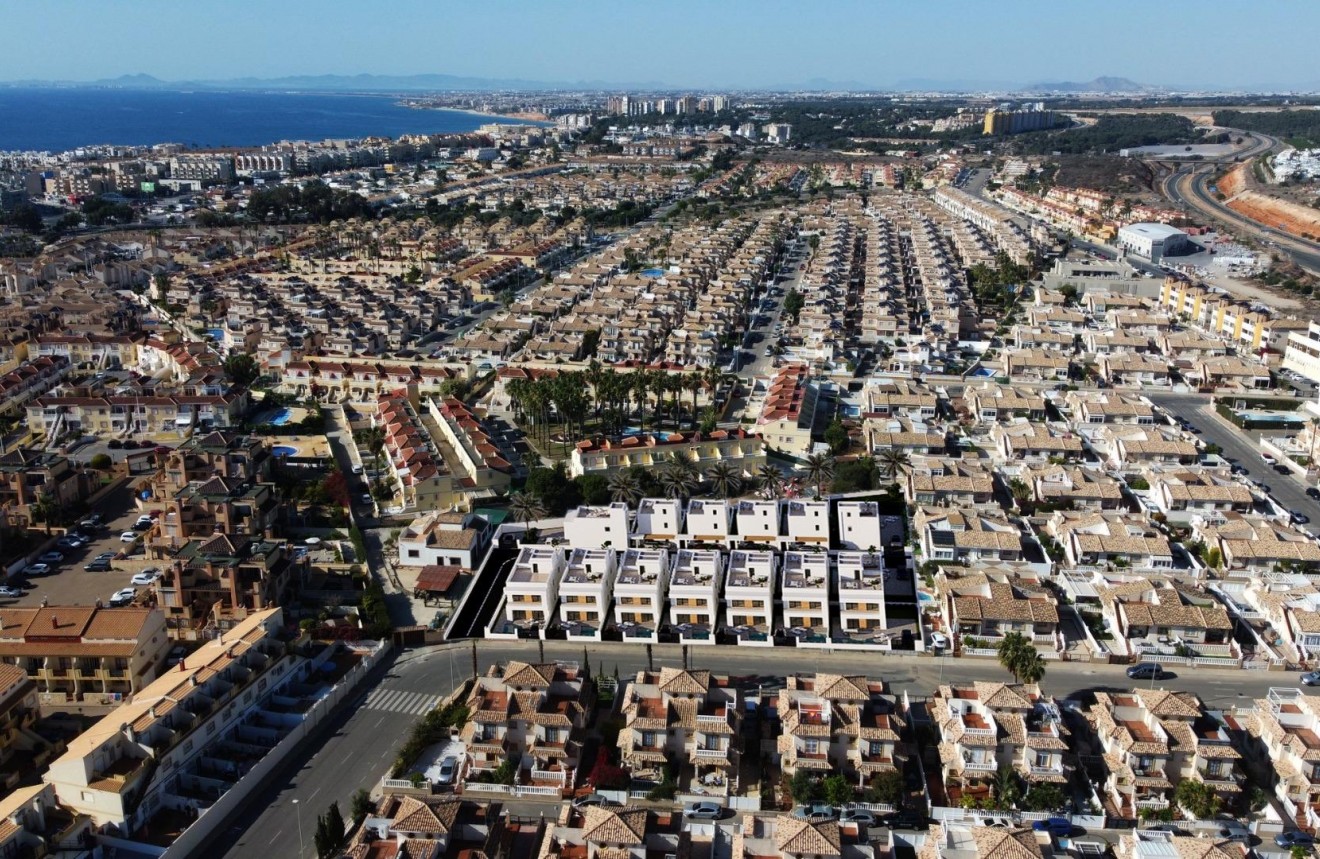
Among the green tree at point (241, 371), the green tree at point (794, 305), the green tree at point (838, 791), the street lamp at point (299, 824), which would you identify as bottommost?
the street lamp at point (299, 824)

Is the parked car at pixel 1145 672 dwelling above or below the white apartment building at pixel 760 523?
below

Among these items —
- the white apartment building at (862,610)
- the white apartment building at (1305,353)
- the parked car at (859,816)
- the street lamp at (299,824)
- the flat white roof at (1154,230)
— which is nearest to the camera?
the street lamp at (299,824)

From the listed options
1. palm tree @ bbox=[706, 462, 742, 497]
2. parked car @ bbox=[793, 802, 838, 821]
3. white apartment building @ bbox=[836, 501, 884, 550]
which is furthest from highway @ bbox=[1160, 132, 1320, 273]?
parked car @ bbox=[793, 802, 838, 821]

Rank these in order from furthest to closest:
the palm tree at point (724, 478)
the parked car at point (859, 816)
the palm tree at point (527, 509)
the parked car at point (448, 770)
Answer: the palm tree at point (724, 478) → the palm tree at point (527, 509) → the parked car at point (448, 770) → the parked car at point (859, 816)

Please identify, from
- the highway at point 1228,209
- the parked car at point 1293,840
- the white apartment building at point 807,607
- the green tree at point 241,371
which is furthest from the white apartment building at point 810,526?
the highway at point 1228,209

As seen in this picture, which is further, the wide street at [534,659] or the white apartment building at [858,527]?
the white apartment building at [858,527]

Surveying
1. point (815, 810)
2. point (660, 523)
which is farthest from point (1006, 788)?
point (660, 523)

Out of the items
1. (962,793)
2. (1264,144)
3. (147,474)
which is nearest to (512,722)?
(962,793)

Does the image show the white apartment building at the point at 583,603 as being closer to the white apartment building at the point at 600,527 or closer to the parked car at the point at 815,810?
the white apartment building at the point at 600,527
